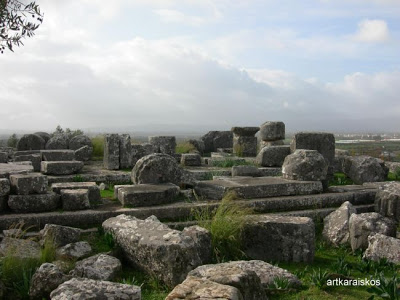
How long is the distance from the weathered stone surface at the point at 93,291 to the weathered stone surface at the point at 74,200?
11.0 ft

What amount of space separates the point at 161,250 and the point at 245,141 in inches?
515

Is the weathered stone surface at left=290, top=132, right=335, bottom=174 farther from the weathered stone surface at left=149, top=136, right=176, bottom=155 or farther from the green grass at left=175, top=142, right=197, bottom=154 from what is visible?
the green grass at left=175, top=142, right=197, bottom=154

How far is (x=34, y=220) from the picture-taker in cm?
729

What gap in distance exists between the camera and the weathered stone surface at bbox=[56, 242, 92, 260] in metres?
6.09

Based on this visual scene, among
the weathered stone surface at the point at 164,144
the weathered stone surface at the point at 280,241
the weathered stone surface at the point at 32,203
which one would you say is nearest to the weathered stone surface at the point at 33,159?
the weathered stone surface at the point at 164,144

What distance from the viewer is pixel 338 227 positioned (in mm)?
7723

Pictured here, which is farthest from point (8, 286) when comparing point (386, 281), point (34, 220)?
point (386, 281)

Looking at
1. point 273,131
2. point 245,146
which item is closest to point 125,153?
point 273,131

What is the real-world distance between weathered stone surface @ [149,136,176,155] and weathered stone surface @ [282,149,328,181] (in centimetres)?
686

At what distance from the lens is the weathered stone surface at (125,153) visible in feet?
43.5

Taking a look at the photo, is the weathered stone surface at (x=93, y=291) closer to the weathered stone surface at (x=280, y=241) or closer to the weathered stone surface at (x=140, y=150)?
the weathered stone surface at (x=280, y=241)

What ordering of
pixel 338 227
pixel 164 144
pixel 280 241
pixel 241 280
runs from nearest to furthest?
pixel 241 280
pixel 280 241
pixel 338 227
pixel 164 144

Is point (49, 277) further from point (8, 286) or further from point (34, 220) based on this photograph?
point (34, 220)

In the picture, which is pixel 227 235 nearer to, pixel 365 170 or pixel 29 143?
pixel 365 170
